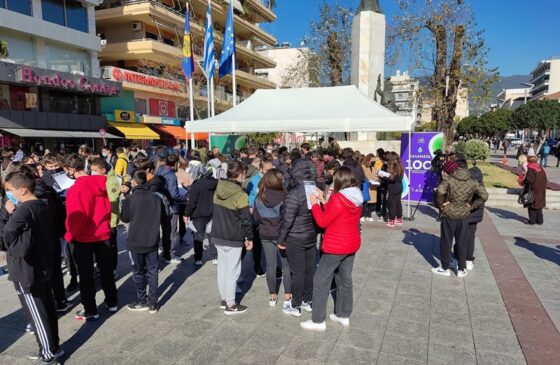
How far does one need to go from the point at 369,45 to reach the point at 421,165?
29.2ft

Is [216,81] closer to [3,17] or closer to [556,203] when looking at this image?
[3,17]

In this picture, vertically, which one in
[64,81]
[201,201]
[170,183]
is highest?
[64,81]

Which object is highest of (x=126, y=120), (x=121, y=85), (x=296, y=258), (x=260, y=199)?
(x=121, y=85)

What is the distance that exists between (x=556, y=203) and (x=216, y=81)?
101ft

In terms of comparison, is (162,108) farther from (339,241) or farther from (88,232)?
(339,241)

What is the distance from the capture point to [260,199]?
4.39 meters

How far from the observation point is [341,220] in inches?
147

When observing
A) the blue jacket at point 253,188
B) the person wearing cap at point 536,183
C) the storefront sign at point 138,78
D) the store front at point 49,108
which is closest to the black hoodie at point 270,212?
Answer: the blue jacket at point 253,188

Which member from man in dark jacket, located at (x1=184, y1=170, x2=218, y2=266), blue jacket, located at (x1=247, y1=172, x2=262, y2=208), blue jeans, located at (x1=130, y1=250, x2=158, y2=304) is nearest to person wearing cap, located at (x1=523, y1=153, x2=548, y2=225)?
blue jacket, located at (x1=247, y1=172, x2=262, y2=208)

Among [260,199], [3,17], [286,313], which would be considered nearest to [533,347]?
[286,313]

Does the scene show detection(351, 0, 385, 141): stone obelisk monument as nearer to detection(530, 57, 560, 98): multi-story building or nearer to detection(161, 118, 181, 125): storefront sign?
detection(161, 118, 181, 125): storefront sign

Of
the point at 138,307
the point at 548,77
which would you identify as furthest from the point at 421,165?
the point at 548,77

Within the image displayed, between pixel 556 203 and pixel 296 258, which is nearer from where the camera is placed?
pixel 296 258

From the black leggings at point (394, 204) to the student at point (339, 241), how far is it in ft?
16.6
